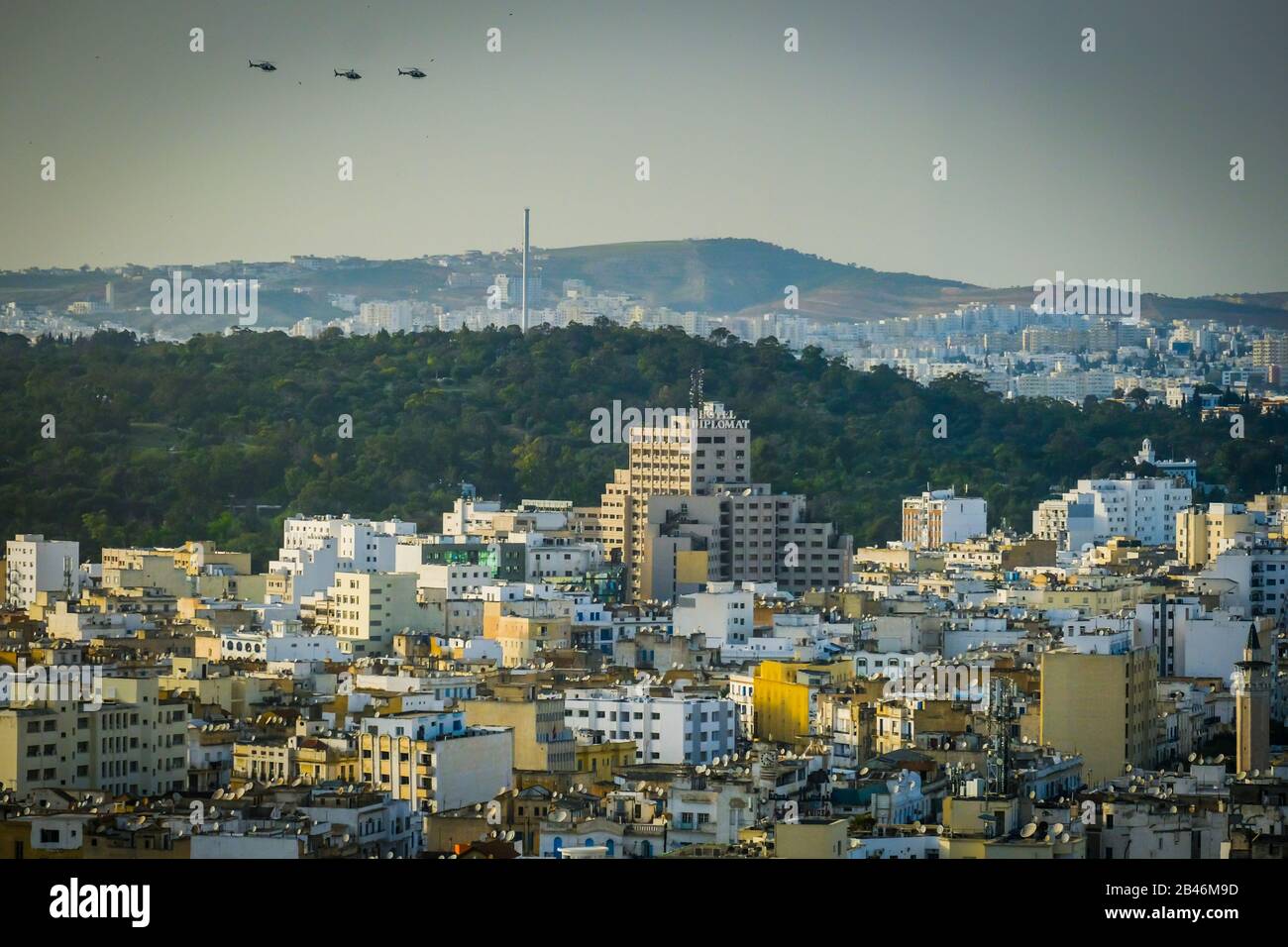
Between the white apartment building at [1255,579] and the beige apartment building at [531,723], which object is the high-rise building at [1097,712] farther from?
the white apartment building at [1255,579]

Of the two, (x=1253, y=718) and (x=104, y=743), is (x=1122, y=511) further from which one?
(x=104, y=743)

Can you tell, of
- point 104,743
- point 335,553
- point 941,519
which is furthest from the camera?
point 941,519

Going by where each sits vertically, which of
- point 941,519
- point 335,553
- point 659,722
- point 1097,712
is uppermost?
point 941,519

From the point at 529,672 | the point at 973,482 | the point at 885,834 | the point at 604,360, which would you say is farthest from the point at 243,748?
the point at 604,360

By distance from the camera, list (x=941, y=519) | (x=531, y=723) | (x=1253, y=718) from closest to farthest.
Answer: (x=1253, y=718), (x=531, y=723), (x=941, y=519)

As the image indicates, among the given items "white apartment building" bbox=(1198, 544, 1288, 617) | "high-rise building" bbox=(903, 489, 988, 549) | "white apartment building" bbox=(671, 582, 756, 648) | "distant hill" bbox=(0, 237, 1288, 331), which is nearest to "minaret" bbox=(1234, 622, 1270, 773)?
"white apartment building" bbox=(671, 582, 756, 648)

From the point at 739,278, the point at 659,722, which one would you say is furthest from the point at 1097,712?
the point at 739,278

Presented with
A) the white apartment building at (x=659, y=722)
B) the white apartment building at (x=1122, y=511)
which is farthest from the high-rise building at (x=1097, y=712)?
the white apartment building at (x=1122, y=511)
